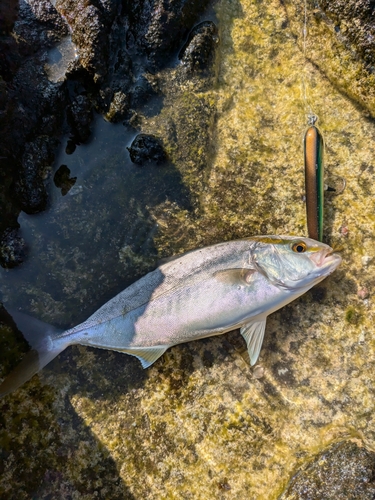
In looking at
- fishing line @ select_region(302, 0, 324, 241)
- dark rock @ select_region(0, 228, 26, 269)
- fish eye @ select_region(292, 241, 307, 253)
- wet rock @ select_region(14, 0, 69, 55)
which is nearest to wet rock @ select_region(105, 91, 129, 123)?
wet rock @ select_region(14, 0, 69, 55)

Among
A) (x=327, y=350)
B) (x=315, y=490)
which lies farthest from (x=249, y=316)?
(x=315, y=490)

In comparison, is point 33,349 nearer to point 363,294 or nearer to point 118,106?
point 118,106

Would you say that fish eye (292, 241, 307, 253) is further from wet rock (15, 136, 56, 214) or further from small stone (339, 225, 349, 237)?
wet rock (15, 136, 56, 214)

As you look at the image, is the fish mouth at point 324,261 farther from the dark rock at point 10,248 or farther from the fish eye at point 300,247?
the dark rock at point 10,248

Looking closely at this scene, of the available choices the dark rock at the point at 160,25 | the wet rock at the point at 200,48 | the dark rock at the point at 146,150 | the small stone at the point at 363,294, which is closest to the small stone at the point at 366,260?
the small stone at the point at 363,294

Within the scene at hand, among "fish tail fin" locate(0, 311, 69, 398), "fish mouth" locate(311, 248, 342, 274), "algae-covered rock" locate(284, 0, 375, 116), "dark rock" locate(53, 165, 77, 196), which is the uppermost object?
"dark rock" locate(53, 165, 77, 196)

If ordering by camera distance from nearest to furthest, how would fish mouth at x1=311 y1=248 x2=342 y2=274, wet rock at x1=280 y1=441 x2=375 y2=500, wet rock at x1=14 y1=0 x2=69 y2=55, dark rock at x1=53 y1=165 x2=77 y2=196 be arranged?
wet rock at x1=280 y1=441 x2=375 y2=500 → fish mouth at x1=311 y1=248 x2=342 y2=274 → wet rock at x1=14 y1=0 x2=69 y2=55 → dark rock at x1=53 y1=165 x2=77 y2=196

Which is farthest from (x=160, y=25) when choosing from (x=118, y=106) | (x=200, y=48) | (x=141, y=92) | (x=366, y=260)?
(x=366, y=260)
